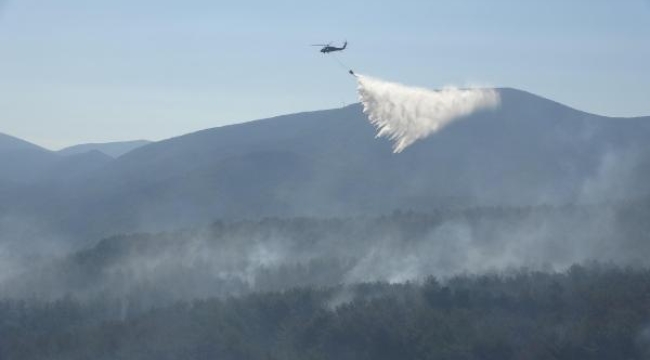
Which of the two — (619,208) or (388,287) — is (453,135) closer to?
(619,208)

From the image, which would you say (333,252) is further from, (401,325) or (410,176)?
(410,176)

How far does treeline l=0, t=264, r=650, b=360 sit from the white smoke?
9622 mm

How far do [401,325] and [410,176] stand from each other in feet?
388

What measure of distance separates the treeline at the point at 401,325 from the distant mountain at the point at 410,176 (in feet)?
256

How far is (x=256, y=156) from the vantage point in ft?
653

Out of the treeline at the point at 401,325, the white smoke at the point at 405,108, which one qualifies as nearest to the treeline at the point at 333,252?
the treeline at the point at 401,325

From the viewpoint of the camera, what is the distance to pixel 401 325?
175ft

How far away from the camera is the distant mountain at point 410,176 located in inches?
6122

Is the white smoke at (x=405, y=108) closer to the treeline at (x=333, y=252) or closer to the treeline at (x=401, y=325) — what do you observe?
the treeline at (x=401, y=325)

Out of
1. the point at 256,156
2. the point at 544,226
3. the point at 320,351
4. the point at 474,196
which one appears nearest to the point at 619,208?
the point at 544,226

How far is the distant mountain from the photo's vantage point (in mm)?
155500

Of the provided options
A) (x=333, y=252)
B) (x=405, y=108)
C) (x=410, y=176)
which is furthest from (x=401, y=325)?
(x=410, y=176)

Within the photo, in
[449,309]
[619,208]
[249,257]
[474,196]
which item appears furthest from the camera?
[474,196]

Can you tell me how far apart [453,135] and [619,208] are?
10565 centimetres
